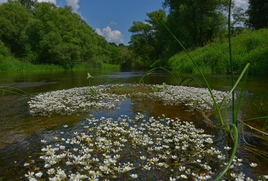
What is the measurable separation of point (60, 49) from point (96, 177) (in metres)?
43.5

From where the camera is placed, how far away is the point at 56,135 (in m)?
3.64

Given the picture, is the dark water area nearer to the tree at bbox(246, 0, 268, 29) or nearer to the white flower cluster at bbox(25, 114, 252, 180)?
the white flower cluster at bbox(25, 114, 252, 180)

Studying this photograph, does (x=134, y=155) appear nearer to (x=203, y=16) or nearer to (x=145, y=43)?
(x=203, y=16)

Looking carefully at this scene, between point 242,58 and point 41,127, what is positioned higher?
point 242,58

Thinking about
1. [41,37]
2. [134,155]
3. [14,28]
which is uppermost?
[14,28]

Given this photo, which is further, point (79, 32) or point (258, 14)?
point (79, 32)

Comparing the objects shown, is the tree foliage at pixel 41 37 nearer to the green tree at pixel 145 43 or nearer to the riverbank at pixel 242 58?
the green tree at pixel 145 43

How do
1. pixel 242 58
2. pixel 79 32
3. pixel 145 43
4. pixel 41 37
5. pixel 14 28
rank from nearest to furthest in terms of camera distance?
1. pixel 242 58
2. pixel 41 37
3. pixel 14 28
4. pixel 79 32
5. pixel 145 43

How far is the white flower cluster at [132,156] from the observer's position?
2.39 meters

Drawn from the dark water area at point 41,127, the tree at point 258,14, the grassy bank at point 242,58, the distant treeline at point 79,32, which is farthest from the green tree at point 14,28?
the tree at point 258,14

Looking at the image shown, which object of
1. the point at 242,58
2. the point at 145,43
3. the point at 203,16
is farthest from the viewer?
the point at 145,43

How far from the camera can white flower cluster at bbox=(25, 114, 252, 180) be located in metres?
2.39

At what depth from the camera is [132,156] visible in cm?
288

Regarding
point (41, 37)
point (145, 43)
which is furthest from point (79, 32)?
point (145, 43)
